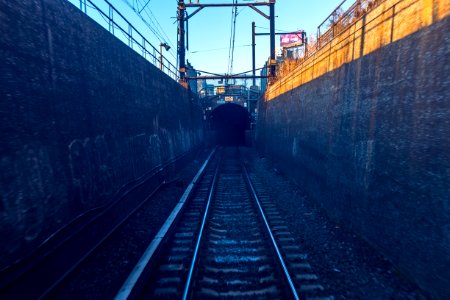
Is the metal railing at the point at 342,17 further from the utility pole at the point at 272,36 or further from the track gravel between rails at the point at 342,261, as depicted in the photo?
the utility pole at the point at 272,36

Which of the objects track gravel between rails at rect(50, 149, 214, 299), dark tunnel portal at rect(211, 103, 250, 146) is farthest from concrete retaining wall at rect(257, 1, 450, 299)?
dark tunnel portal at rect(211, 103, 250, 146)

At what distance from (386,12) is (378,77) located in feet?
3.84

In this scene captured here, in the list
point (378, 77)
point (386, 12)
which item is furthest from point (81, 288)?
point (386, 12)

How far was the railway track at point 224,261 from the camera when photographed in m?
4.11

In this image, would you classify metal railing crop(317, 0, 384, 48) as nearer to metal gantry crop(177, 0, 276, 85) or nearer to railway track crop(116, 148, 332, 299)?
railway track crop(116, 148, 332, 299)

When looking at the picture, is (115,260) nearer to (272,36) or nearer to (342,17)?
(342,17)

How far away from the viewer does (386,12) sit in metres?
4.98

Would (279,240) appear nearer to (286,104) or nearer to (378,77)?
(378,77)

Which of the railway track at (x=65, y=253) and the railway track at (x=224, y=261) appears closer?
the railway track at (x=65, y=253)

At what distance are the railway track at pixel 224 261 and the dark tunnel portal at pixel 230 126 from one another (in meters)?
30.6

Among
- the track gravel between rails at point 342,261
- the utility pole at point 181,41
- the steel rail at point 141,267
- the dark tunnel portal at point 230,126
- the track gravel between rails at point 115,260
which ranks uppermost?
the utility pole at point 181,41

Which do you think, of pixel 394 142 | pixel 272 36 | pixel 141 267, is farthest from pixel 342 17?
pixel 272 36

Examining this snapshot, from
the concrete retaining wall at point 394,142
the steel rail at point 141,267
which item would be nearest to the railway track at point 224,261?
the steel rail at point 141,267

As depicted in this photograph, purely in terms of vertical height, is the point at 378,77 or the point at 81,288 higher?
the point at 378,77
